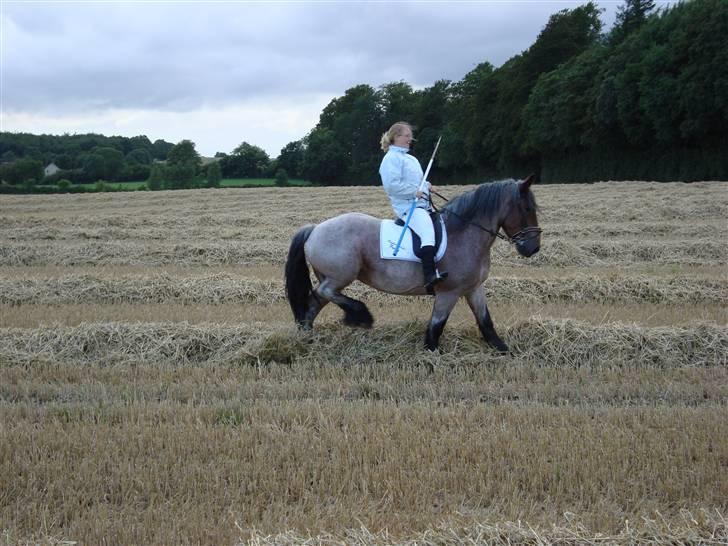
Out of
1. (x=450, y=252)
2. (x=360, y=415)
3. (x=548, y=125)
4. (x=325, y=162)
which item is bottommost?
(x=360, y=415)

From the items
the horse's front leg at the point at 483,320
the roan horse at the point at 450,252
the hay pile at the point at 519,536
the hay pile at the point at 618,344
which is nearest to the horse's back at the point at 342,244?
the roan horse at the point at 450,252

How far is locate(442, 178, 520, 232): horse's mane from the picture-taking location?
756 centimetres

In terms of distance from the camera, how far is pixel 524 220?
752 centimetres

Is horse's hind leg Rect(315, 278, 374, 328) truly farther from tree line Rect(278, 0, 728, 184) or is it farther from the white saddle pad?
tree line Rect(278, 0, 728, 184)

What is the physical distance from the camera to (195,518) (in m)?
3.93

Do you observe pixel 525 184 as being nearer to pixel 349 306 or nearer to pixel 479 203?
pixel 479 203

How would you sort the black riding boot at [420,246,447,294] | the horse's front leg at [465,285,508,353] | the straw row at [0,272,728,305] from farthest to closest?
1. the straw row at [0,272,728,305]
2. the horse's front leg at [465,285,508,353]
3. the black riding boot at [420,246,447,294]

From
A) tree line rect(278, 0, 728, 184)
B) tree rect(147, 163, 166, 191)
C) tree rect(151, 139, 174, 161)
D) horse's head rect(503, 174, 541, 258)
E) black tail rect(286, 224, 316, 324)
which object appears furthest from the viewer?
tree rect(151, 139, 174, 161)

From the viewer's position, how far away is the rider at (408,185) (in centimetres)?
727

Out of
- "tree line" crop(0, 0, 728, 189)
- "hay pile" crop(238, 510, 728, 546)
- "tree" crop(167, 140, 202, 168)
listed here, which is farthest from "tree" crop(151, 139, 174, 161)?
"hay pile" crop(238, 510, 728, 546)

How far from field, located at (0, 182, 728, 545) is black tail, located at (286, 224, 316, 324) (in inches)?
16.1

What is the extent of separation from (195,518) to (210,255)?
36.2 feet

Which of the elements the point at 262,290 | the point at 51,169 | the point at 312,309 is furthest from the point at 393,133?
the point at 51,169

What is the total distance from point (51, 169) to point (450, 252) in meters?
59.0
